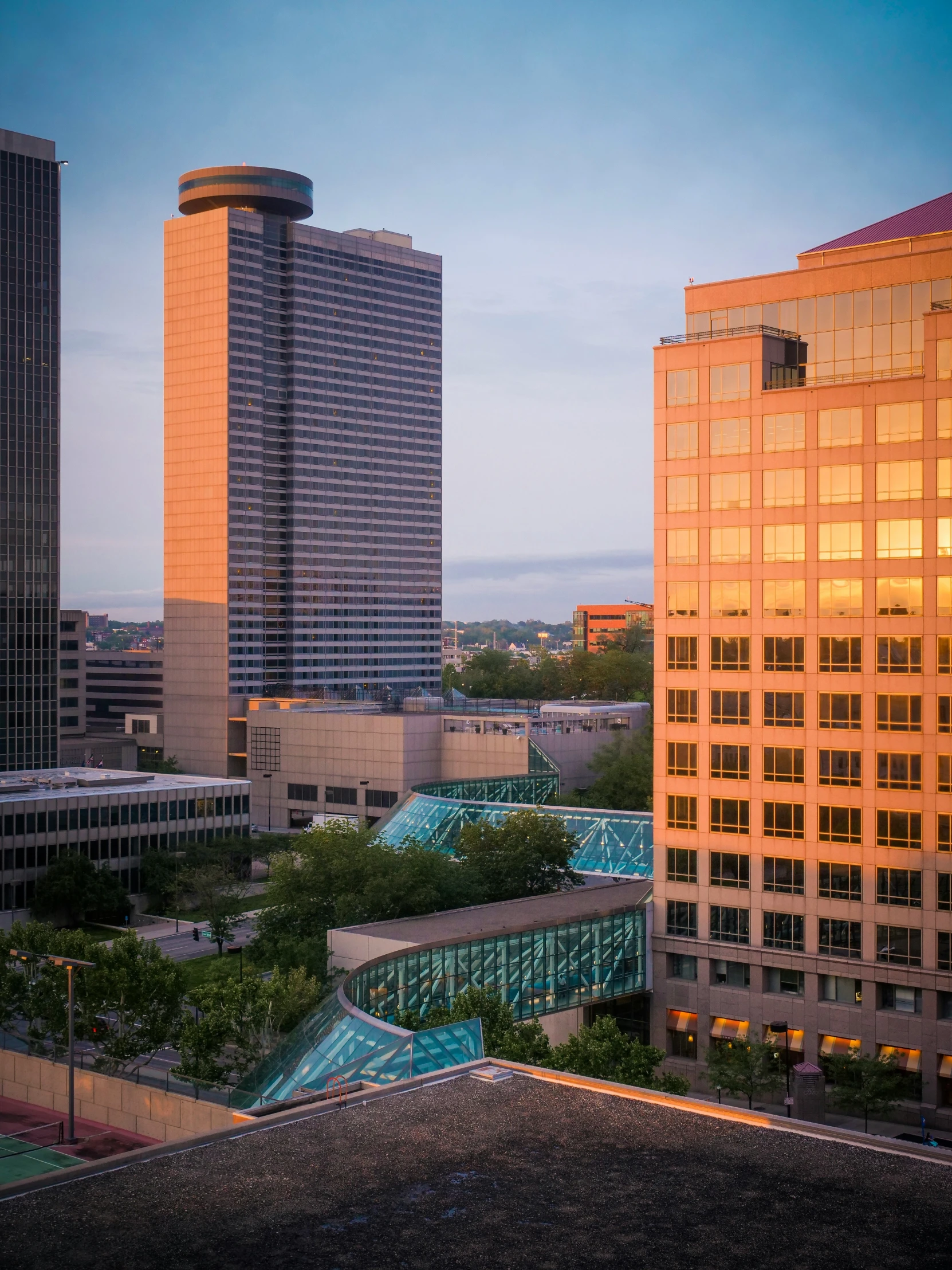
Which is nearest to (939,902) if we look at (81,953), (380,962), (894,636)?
(894,636)

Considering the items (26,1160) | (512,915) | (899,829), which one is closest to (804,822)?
(899,829)

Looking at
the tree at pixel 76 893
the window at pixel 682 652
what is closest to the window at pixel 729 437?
the window at pixel 682 652

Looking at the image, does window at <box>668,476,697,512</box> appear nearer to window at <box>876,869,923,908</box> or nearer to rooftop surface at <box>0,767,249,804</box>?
window at <box>876,869,923,908</box>

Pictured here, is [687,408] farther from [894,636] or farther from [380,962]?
[380,962]

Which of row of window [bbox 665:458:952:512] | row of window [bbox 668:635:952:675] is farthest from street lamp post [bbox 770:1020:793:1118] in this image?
row of window [bbox 665:458:952:512]

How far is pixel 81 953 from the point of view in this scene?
6788 centimetres

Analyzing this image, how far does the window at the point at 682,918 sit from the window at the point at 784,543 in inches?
741

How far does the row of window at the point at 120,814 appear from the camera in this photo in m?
102

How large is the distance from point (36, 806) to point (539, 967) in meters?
51.4

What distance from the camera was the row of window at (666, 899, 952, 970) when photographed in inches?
2544

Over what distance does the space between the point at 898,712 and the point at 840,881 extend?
892 cm

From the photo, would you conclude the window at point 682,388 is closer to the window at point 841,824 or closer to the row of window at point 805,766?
the row of window at point 805,766

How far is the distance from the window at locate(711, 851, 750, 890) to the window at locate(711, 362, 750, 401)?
24119 millimetres

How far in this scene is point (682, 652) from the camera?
73438 mm
